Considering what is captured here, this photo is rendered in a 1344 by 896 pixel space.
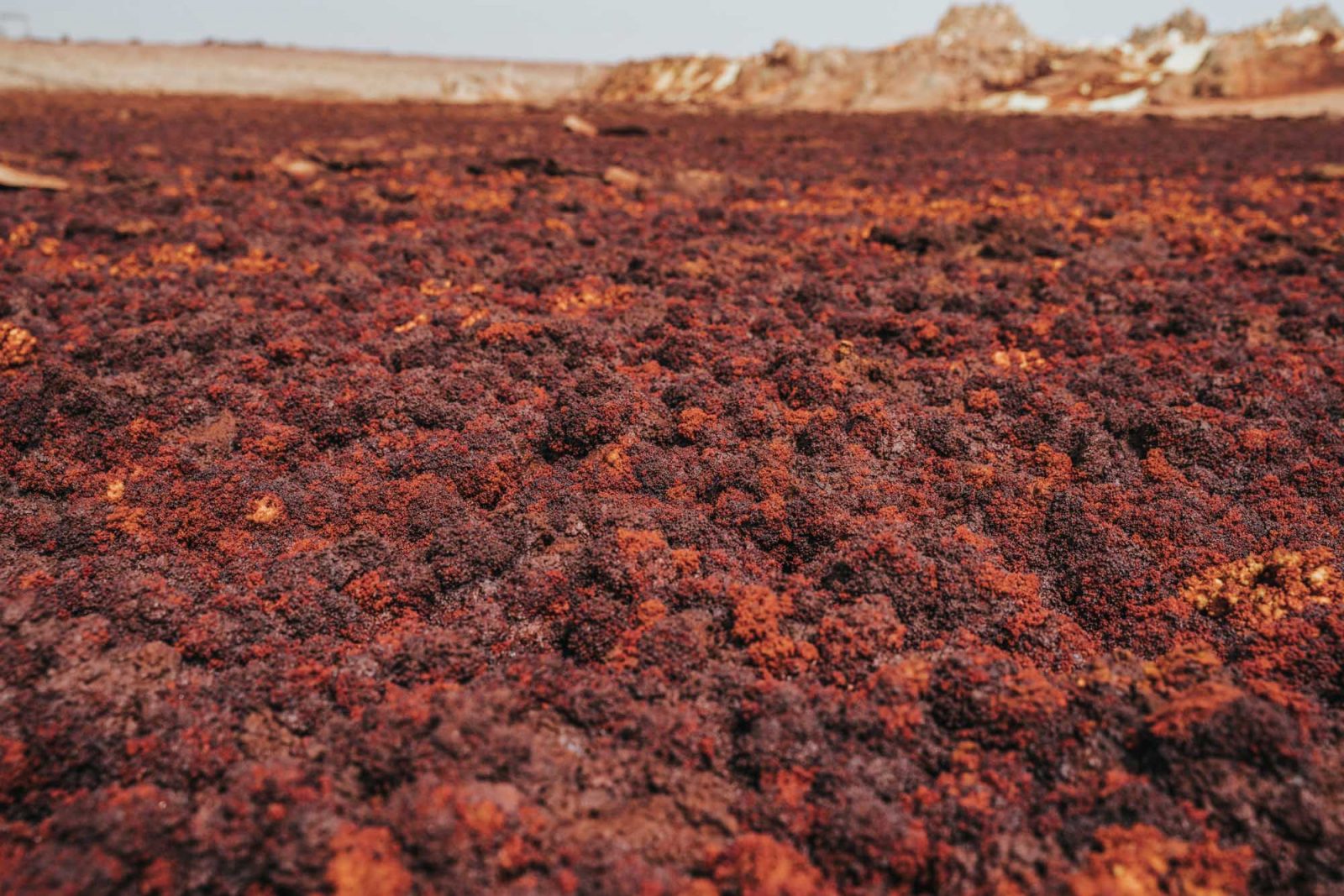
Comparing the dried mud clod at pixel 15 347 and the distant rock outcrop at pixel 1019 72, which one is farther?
the distant rock outcrop at pixel 1019 72

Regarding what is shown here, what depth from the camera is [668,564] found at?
541cm

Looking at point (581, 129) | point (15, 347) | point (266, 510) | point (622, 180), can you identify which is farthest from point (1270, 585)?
point (581, 129)

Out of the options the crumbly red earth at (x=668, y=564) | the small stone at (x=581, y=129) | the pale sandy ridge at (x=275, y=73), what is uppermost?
the pale sandy ridge at (x=275, y=73)

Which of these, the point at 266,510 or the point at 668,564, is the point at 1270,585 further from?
the point at 266,510

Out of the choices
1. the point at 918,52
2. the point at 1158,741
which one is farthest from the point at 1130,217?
Result: the point at 918,52

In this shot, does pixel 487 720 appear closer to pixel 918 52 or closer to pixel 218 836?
pixel 218 836

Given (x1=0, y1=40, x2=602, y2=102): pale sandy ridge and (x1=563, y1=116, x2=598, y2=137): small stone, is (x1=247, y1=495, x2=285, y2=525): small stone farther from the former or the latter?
(x1=0, y1=40, x2=602, y2=102): pale sandy ridge

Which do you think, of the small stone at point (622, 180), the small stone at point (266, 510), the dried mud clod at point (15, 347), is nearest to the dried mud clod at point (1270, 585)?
the small stone at point (266, 510)

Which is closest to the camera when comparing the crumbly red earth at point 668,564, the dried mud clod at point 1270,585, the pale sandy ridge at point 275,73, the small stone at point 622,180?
the crumbly red earth at point 668,564

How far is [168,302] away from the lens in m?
9.11

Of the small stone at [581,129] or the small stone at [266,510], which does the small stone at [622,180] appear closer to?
the small stone at [581,129]

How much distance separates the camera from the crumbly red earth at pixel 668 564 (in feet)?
12.1

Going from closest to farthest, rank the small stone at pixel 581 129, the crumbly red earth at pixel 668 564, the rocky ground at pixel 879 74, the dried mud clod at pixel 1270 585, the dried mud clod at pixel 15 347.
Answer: the crumbly red earth at pixel 668 564 → the dried mud clod at pixel 1270 585 → the dried mud clod at pixel 15 347 → the small stone at pixel 581 129 → the rocky ground at pixel 879 74

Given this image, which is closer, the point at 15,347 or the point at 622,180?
the point at 15,347
